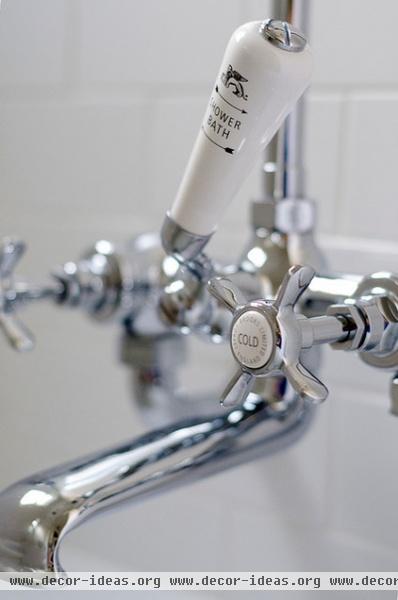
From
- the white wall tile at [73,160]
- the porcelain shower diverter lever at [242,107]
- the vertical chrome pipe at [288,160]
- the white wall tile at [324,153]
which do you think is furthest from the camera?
the white wall tile at [73,160]

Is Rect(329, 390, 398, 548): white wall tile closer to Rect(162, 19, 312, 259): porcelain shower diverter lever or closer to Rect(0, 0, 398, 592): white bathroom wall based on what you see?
Rect(0, 0, 398, 592): white bathroom wall

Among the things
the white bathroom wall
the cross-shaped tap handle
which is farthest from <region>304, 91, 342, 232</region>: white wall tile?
the cross-shaped tap handle

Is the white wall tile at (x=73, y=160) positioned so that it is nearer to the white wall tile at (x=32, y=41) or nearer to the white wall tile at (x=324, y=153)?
the white wall tile at (x=32, y=41)

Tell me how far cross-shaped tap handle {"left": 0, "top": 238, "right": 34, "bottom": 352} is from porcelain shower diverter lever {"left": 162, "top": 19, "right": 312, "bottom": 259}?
6.9 inches

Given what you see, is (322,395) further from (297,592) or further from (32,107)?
(32,107)

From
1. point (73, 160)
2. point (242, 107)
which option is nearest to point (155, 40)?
point (73, 160)

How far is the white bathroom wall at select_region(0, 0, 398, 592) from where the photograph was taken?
2.02 ft

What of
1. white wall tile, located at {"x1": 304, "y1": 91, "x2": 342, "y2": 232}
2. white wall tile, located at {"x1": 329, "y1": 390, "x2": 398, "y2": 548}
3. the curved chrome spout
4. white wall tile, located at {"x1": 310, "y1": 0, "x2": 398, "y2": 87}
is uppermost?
white wall tile, located at {"x1": 310, "y1": 0, "x2": 398, "y2": 87}

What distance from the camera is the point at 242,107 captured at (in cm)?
39

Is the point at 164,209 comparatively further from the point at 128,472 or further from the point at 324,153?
the point at 128,472

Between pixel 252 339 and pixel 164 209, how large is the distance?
1.15 ft

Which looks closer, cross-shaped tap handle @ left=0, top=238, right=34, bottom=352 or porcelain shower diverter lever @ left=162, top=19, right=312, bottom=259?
porcelain shower diverter lever @ left=162, top=19, right=312, bottom=259

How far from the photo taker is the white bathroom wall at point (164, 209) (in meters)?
0.62

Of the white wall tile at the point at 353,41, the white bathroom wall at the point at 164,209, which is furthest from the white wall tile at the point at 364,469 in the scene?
the white wall tile at the point at 353,41
